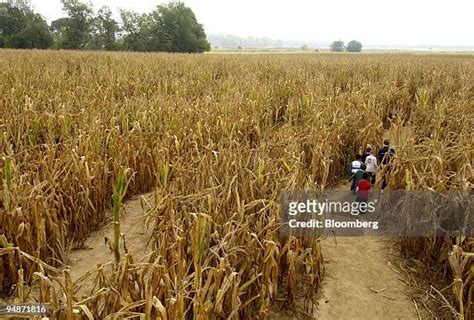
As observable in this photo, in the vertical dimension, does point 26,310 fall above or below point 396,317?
above

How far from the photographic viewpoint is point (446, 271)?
3562 millimetres

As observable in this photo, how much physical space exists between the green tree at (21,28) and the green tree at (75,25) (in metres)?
1.69

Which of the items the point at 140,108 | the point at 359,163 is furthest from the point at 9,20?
the point at 359,163

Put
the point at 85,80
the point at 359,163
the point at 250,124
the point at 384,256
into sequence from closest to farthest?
1. the point at 384,256
2. the point at 359,163
3. the point at 250,124
4. the point at 85,80

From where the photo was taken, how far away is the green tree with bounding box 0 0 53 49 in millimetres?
38125

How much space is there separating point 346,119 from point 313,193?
309 centimetres

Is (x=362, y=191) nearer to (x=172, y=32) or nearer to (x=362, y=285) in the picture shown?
(x=362, y=285)

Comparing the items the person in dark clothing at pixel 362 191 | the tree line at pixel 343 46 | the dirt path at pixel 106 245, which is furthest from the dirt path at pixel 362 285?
the tree line at pixel 343 46

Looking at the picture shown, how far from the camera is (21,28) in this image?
4119 cm

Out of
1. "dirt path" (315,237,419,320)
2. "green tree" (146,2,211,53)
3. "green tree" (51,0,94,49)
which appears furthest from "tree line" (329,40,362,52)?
"dirt path" (315,237,419,320)

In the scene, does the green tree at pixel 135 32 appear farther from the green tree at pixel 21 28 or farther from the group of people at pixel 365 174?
the group of people at pixel 365 174

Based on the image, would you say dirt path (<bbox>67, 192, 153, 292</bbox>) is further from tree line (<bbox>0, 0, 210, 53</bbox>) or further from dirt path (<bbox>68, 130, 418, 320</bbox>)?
tree line (<bbox>0, 0, 210, 53</bbox>)

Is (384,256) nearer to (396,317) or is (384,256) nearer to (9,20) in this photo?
(396,317)

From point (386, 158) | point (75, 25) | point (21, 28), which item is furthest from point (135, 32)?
point (386, 158)
